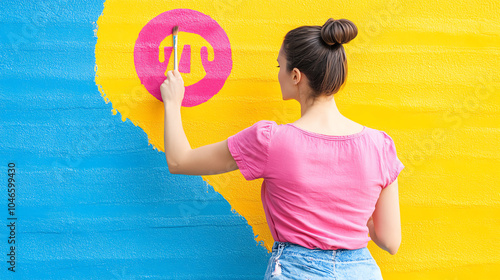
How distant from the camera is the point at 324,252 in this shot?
3.98 feet

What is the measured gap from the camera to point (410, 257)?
1697 millimetres

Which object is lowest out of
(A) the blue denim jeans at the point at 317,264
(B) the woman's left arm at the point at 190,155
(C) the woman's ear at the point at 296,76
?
(A) the blue denim jeans at the point at 317,264

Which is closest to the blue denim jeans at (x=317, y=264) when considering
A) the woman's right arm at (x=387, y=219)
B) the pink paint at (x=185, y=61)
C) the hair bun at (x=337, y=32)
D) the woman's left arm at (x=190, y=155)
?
the woman's right arm at (x=387, y=219)

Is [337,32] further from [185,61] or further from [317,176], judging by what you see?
[185,61]

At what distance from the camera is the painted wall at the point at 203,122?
5.03 feet

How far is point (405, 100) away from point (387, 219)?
54cm

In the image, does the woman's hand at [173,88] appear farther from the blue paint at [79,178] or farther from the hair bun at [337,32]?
the hair bun at [337,32]

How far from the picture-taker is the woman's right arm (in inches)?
51.9

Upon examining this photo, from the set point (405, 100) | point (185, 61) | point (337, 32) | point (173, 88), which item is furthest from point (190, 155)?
point (405, 100)

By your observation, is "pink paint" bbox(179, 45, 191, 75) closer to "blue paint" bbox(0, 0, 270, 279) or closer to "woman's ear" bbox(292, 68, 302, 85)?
"blue paint" bbox(0, 0, 270, 279)

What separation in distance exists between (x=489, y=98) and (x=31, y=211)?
1810 mm

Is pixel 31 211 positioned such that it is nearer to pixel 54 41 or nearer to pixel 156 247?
pixel 156 247

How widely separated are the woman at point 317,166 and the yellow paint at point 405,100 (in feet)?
1.13

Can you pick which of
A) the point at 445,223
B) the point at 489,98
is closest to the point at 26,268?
the point at 445,223
